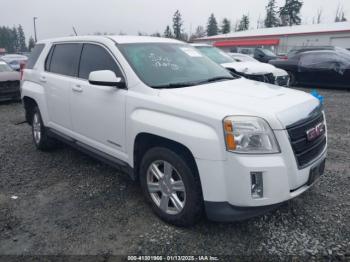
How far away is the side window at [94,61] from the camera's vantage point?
3.72 m

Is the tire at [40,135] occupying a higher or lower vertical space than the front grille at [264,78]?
lower

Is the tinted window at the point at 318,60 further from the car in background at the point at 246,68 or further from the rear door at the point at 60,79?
the rear door at the point at 60,79

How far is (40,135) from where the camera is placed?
5332 mm

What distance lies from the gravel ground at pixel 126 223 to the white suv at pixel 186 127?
28 cm

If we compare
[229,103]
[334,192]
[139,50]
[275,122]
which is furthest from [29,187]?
[334,192]

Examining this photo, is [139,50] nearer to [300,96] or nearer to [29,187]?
[300,96]

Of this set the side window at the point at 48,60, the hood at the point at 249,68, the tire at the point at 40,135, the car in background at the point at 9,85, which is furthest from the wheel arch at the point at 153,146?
the car in background at the point at 9,85

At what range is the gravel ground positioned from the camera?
2838mm

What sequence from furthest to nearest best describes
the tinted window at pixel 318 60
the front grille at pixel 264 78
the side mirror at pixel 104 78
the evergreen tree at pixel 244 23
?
the evergreen tree at pixel 244 23 < the tinted window at pixel 318 60 < the front grille at pixel 264 78 < the side mirror at pixel 104 78

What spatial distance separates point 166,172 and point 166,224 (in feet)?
1.77

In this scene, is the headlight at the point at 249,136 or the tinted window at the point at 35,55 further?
the tinted window at the point at 35,55

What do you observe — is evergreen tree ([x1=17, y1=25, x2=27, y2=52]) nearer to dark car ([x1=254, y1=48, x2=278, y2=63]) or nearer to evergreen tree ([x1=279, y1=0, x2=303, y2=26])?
evergreen tree ([x1=279, y1=0, x2=303, y2=26])

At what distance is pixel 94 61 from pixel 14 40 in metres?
107

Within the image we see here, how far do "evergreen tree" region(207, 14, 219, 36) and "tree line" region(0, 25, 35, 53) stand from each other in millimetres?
44051
